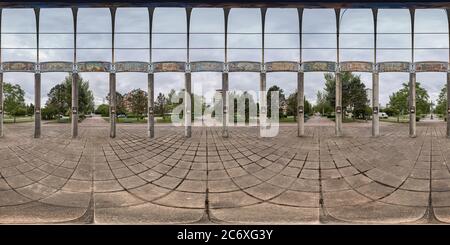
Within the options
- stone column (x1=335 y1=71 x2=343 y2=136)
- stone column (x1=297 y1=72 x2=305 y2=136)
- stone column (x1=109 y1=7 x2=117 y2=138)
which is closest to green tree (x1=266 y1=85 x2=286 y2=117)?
stone column (x1=297 y1=72 x2=305 y2=136)

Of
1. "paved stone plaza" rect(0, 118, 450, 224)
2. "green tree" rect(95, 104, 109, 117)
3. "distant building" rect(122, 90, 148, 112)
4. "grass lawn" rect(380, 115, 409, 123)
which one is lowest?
"paved stone plaza" rect(0, 118, 450, 224)

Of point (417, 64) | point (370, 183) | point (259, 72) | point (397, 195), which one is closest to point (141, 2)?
point (259, 72)

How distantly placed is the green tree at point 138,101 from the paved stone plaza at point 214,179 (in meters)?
0.35

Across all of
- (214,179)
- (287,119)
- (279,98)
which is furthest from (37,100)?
(287,119)

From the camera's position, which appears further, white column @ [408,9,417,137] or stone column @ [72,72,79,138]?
white column @ [408,9,417,137]

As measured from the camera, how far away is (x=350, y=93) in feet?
15.0

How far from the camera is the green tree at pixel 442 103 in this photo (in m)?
4.20

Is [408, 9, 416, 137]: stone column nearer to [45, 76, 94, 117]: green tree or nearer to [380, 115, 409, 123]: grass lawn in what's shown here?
[380, 115, 409, 123]: grass lawn

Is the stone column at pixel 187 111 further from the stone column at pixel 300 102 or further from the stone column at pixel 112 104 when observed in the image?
the stone column at pixel 300 102

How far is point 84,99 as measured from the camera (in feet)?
14.1

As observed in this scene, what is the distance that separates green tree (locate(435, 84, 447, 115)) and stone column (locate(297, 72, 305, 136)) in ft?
6.56

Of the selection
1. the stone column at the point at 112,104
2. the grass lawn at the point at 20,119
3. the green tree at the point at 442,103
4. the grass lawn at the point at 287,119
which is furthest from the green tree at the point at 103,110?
the green tree at the point at 442,103

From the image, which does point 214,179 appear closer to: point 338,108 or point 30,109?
point 338,108

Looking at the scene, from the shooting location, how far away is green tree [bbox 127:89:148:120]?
420 centimetres
